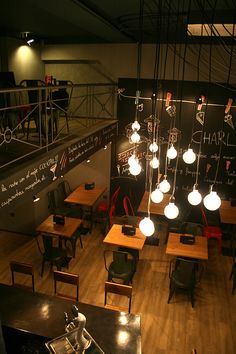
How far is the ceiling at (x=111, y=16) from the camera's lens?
4.61 metres

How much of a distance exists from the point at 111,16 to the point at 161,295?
539cm

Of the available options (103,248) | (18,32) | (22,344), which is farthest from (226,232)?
(18,32)

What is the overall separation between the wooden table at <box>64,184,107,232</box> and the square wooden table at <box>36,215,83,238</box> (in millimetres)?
1020

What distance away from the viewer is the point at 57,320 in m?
4.43

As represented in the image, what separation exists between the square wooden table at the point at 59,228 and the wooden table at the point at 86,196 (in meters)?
1.02

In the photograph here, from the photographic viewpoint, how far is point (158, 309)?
621 cm

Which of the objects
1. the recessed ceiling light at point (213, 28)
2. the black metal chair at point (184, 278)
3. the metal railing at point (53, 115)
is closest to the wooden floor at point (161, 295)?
the black metal chair at point (184, 278)

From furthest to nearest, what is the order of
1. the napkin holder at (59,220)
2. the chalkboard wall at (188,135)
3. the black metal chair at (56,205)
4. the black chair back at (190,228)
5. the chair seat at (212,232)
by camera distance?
the black metal chair at (56,205), the chalkboard wall at (188,135), the chair seat at (212,232), the black chair back at (190,228), the napkin holder at (59,220)

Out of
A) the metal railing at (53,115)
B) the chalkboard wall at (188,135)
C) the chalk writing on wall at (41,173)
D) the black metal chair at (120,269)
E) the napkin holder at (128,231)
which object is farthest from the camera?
the chalkboard wall at (188,135)

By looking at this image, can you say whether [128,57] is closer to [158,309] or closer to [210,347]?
[158,309]

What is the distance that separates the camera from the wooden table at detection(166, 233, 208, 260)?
254 inches

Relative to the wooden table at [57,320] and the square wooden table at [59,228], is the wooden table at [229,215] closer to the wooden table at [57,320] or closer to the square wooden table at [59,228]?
the square wooden table at [59,228]

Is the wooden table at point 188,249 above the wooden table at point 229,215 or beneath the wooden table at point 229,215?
beneath

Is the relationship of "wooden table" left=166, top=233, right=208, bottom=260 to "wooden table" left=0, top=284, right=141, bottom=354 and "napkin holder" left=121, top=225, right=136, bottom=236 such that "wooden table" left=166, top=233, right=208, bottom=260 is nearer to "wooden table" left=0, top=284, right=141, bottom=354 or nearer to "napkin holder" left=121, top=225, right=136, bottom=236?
"napkin holder" left=121, top=225, right=136, bottom=236
